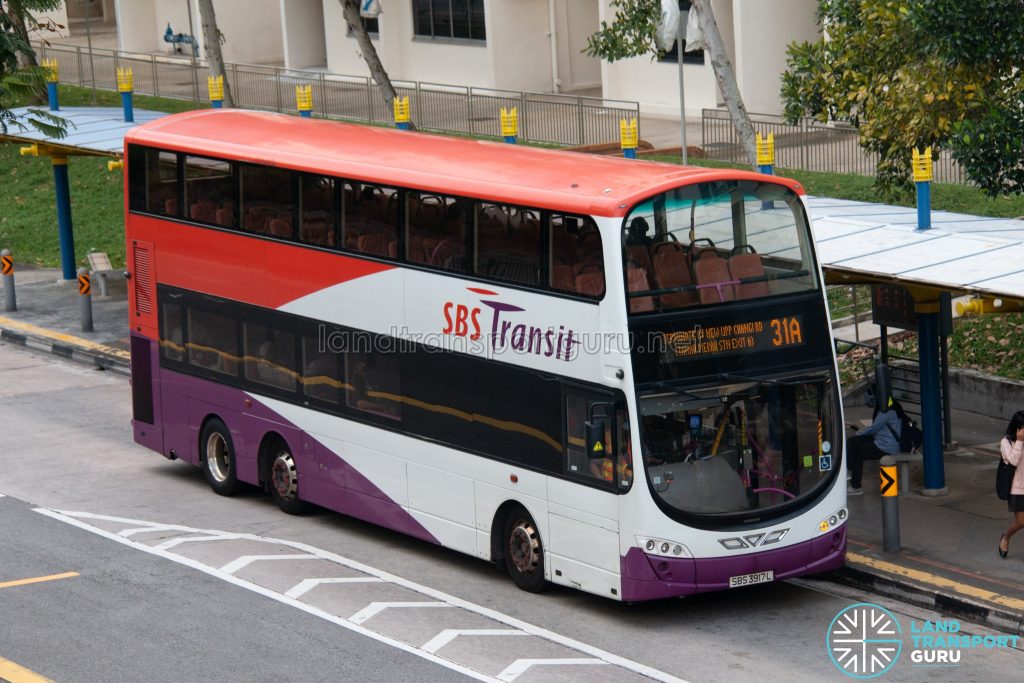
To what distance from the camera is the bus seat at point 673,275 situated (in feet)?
41.8

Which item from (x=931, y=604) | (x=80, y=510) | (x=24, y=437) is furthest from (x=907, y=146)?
(x=24, y=437)

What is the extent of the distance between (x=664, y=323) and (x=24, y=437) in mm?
11150

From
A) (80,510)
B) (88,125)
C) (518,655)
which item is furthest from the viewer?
(88,125)

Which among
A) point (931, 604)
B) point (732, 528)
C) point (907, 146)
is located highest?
point (907, 146)

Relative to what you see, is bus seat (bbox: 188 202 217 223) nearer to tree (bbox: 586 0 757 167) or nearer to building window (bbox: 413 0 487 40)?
tree (bbox: 586 0 757 167)

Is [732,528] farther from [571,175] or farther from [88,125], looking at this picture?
[88,125]

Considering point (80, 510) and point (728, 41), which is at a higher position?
point (728, 41)

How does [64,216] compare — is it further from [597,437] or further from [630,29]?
[597,437]

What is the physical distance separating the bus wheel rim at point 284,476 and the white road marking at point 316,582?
2.27 metres

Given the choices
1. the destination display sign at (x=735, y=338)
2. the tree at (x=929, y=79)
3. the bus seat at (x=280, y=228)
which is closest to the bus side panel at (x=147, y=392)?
the bus seat at (x=280, y=228)

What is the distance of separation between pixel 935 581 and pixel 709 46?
389 inches

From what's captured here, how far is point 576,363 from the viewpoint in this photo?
13.1 meters

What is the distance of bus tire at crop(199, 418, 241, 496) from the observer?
1791cm

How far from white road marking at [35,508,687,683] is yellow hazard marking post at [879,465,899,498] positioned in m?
3.24
